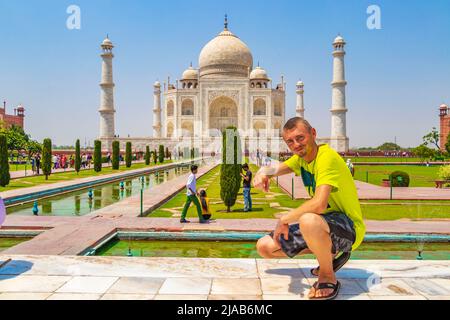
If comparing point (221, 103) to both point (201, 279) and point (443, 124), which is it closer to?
point (443, 124)

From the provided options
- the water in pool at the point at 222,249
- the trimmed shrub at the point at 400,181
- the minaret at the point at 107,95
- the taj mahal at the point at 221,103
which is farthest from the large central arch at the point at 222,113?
the water in pool at the point at 222,249

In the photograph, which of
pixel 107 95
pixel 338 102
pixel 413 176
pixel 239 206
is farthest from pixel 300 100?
pixel 239 206

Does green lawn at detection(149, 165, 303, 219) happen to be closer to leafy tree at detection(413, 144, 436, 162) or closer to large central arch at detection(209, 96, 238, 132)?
leafy tree at detection(413, 144, 436, 162)

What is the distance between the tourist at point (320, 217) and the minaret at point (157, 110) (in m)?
43.1

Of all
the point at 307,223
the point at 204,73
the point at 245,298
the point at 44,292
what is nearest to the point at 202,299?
the point at 245,298

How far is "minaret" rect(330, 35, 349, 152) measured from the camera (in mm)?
36438

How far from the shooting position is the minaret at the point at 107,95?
36.1 meters

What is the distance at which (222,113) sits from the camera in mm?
44094

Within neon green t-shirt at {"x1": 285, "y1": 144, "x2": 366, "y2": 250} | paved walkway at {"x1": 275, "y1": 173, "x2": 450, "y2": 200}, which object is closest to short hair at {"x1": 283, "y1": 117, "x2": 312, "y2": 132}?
neon green t-shirt at {"x1": 285, "y1": 144, "x2": 366, "y2": 250}

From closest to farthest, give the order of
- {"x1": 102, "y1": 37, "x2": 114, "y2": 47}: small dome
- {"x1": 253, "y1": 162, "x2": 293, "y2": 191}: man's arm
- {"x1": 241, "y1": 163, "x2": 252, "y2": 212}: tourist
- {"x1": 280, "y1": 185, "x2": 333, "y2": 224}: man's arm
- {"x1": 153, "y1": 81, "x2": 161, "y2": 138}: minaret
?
{"x1": 280, "y1": 185, "x2": 333, "y2": 224}: man's arm → {"x1": 253, "y1": 162, "x2": 293, "y2": 191}: man's arm → {"x1": 241, "y1": 163, "x2": 252, "y2": 212}: tourist → {"x1": 102, "y1": 37, "x2": 114, "y2": 47}: small dome → {"x1": 153, "y1": 81, "x2": 161, "y2": 138}: minaret

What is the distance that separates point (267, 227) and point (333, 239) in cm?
274

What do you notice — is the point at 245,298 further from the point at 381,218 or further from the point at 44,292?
the point at 381,218

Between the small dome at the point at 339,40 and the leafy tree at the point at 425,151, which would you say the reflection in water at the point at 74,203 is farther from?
the small dome at the point at 339,40

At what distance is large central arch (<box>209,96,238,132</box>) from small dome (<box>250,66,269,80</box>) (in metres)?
3.58
